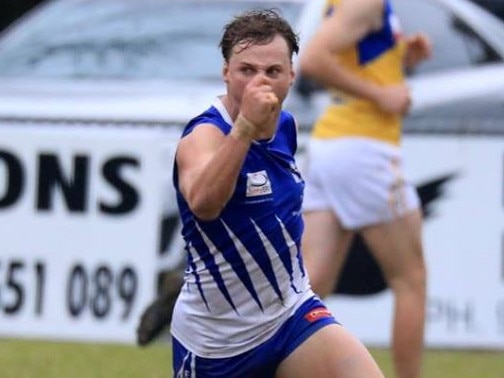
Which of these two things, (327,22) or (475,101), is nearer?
(327,22)

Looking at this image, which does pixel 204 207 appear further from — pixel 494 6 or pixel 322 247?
pixel 494 6

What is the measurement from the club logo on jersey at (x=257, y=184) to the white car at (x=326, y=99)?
4.15 metres

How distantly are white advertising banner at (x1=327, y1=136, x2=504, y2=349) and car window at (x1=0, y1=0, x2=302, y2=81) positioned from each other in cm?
161

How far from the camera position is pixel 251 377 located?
5.50 m

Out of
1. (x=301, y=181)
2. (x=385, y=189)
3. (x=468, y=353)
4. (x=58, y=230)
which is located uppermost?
(x=301, y=181)

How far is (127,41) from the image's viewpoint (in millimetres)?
11078

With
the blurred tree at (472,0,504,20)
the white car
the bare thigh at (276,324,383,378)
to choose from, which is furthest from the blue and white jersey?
the blurred tree at (472,0,504,20)

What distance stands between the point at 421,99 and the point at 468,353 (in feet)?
5.56

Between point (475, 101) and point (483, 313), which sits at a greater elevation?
point (475, 101)

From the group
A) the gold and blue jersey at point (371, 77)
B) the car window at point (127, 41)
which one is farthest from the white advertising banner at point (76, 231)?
the gold and blue jersey at point (371, 77)

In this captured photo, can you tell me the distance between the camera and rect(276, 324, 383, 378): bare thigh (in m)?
5.33

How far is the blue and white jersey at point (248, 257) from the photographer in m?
5.35

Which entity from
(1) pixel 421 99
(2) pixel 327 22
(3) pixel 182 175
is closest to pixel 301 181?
(3) pixel 182 175

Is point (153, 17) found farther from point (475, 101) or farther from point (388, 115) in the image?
point (388, 115)
